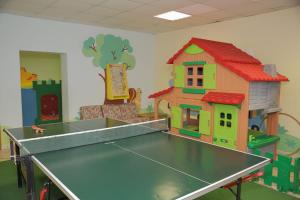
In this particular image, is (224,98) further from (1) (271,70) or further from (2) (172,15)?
(2) (172,15)

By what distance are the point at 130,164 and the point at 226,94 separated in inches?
111

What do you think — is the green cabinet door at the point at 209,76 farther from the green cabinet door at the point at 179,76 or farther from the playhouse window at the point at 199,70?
the green cabinet door at the point at 179,76

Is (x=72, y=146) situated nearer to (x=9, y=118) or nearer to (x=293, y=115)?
(x=9, y=118)

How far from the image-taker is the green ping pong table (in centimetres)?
177

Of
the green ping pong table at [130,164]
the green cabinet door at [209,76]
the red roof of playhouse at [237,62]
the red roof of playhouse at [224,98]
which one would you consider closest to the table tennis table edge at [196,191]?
the green ping pong table at [130,164]

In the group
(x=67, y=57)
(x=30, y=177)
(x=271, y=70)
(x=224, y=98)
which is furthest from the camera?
(x=67, y=57)

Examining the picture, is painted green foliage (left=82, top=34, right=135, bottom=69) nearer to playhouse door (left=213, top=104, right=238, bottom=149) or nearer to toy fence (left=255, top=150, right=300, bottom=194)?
playhouse door (left=213, top=104, right=238, bottom=149)

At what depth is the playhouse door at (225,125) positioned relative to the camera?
14.3 ft

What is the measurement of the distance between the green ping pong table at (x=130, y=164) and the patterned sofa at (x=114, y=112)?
301 cm

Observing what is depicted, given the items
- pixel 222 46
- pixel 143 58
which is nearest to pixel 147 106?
pixel 143 58

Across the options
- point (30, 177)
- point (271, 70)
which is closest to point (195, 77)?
point (271, 70)

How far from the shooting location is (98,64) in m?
6.91

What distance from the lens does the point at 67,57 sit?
6.36m

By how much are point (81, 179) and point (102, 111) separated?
4926 mm
